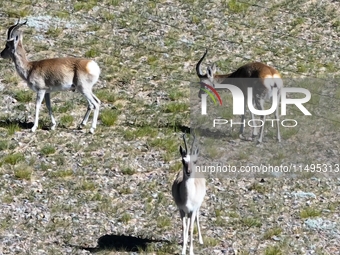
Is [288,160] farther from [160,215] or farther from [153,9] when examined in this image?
[153,9]

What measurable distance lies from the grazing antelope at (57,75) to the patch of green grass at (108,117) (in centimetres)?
52

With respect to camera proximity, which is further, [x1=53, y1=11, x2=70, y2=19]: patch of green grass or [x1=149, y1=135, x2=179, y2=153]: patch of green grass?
[x1=53, y1=11, x2=70, y2=19]: patch of green grass

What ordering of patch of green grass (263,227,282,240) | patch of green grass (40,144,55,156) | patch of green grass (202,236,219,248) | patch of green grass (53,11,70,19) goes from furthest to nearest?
patch of green grass (53,11,70,19)
patch of green grass (40,144,55,156)
patch of green grass (263,227,282,240)
patch of green grass (202,236,219,248)

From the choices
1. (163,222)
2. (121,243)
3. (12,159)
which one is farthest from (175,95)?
(121,243)

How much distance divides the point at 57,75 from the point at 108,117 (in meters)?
1.79

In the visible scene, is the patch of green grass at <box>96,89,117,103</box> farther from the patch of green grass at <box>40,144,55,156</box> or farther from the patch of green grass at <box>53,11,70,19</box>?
the patch of green grass at <box>53,11,70,19</box>

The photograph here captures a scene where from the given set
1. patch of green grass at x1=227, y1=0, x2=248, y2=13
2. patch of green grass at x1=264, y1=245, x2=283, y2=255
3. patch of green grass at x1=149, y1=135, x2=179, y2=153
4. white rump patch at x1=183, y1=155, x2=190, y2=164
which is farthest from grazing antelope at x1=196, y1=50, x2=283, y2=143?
patch of green grass at x1=227, y1=0, x2=248, y2=13

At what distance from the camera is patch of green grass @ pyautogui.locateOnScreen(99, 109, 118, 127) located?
849 inches

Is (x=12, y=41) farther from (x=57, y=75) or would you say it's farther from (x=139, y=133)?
(x=139, y=133)

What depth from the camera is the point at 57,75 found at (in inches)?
808

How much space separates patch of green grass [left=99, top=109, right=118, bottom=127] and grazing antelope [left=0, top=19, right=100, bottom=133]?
20.4 inches

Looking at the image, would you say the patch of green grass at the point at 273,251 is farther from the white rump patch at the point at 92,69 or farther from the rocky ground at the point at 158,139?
the white rump patch at the point at 92,69

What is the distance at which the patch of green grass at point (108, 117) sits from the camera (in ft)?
70.7

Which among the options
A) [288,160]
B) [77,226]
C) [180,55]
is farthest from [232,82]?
[77,226]
